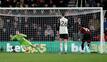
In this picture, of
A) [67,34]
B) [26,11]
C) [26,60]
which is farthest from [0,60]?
[26,11]

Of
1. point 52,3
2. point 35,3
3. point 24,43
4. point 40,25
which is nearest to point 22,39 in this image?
point 24,43

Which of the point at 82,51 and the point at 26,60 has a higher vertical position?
the point at 26,60

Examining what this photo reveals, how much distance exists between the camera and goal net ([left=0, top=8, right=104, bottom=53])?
1028 inches

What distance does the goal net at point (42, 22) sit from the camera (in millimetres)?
26109

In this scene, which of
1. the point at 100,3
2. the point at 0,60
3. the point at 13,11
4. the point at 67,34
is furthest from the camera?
the point at 100,3

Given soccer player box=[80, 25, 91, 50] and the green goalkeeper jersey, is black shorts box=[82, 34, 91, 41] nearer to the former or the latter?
soccer player box=[80, 25, 91, 50]

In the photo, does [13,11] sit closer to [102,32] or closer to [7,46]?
[7,46]

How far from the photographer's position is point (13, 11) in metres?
26.2

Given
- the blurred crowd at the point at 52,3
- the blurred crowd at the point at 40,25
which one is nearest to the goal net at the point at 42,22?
the blurred crowd at the point at 40,25

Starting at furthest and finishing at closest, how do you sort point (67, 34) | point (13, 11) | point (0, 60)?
point (13, 11) < point (67, 34) < point (0, 60)

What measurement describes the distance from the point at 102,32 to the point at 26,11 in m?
4.39

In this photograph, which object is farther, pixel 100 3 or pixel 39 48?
pixel 100 3

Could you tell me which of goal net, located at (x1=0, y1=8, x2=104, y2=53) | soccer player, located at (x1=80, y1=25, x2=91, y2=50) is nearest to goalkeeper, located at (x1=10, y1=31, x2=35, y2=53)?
goal net, located at (x1=0, y1=8, x2=104, y2=53)

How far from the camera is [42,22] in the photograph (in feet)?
87.3
